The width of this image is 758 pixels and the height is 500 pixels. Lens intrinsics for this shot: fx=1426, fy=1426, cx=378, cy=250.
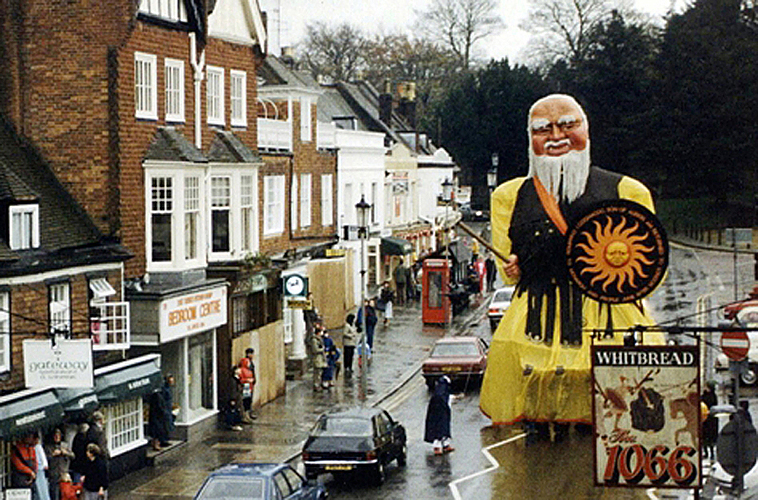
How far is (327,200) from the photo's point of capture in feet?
181

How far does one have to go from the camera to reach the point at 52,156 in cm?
3161

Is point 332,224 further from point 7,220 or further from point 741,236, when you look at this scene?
point 7,220

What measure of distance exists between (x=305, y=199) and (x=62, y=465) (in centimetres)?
2647

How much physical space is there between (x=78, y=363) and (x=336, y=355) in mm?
16689

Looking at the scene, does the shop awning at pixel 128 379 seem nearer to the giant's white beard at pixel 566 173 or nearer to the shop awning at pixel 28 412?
the shop awning at pixel 28 412

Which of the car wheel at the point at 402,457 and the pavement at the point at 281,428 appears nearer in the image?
the pavement at the point at 281,428

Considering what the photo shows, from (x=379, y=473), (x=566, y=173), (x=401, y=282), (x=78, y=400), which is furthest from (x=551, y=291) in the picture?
(x=401, y=282)

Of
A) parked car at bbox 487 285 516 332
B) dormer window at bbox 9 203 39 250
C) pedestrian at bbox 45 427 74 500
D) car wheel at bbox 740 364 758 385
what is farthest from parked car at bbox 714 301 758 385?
dormer window at bbox 9 203 39 250

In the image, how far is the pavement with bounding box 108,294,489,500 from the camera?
2945cm

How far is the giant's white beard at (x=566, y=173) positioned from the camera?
17453mm

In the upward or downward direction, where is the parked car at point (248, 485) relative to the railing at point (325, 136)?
downward

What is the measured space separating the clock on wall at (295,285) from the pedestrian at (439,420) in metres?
9.54

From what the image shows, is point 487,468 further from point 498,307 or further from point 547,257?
point 498,307

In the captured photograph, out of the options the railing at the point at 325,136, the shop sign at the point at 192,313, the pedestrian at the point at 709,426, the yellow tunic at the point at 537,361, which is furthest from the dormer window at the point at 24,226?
the railing at the point at 325,136
